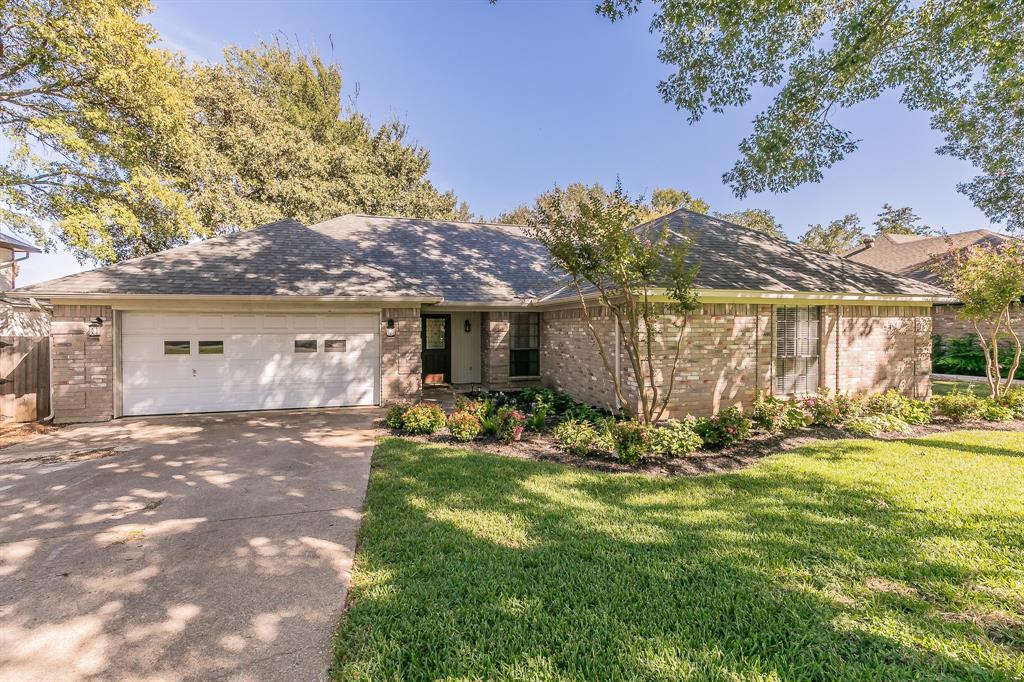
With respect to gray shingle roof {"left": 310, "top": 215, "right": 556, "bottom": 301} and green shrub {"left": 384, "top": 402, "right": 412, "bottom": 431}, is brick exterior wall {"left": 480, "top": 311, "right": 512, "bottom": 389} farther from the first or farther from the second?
green shrub {"left": 384, "top": 402, "right": 412, "bottom": 431}

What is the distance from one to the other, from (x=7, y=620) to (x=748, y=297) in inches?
393

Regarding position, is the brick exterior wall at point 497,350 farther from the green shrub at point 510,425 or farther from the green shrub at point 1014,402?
the green shrub at point 1014,402

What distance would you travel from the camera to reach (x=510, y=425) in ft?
23.4

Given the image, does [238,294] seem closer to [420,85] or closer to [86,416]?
[86,416]

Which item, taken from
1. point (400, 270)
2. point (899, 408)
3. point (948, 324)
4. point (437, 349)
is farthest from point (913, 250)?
point (400, 270)

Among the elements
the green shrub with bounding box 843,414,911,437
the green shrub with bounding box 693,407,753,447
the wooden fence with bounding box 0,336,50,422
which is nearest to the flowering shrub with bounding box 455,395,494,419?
the green shrub with bounding box 693,407,753,447

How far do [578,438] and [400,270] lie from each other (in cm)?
760

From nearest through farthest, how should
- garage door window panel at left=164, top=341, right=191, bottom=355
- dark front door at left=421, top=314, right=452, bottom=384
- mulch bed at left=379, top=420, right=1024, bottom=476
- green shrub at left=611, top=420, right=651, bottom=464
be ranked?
mulch bed at left=379, top=420, right=1024, bottom=476, green shrub at left=611, top=420, right=651, bottom=464, garage door window panel at left=164, top=341, right=191, bottom=355, dark front door at left=421, top=314, right=452, bottom=384

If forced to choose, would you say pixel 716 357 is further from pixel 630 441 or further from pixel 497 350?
pixel 497 350

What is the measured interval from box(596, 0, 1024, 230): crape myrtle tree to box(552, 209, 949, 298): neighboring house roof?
5.04 feet

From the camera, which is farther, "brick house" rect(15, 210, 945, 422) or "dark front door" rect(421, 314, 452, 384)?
"dark front door" rect(421, 314, 452, 384)

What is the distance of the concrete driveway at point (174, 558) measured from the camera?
2.46 m

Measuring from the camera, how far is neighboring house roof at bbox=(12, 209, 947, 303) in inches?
330

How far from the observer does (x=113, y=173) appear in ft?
38.6
